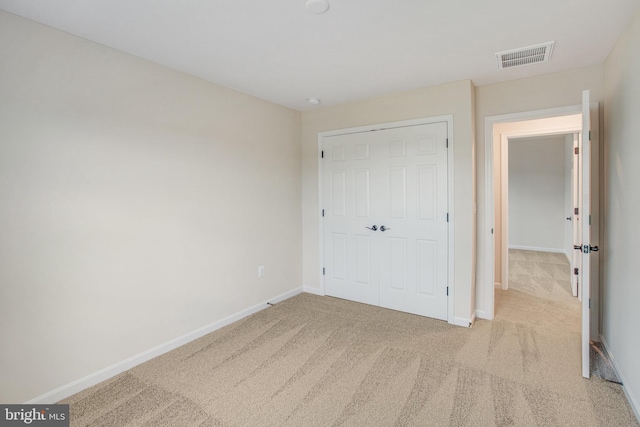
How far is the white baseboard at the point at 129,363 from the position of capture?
2.02 m

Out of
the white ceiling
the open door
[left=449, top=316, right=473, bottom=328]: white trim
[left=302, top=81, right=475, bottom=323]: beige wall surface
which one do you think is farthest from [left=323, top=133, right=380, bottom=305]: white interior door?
the open door

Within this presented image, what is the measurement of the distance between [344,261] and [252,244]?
115 centimetres

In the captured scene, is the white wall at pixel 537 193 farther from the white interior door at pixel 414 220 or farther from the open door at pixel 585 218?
the open door at pixel 585 218

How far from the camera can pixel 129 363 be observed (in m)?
2.40

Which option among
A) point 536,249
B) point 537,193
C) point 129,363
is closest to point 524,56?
point 129,363

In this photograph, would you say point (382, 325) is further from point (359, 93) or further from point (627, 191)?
point (359, 93)

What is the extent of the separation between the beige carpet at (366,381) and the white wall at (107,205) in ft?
1.27

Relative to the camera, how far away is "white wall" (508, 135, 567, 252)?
6738mm

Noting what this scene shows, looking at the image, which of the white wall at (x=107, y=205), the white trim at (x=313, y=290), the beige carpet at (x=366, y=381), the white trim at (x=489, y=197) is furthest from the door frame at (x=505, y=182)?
the white wall at (x=107, y=205)

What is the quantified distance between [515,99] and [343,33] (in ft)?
6.33

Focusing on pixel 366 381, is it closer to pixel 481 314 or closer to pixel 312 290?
pixel 481 314

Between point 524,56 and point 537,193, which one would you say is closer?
point 524,56

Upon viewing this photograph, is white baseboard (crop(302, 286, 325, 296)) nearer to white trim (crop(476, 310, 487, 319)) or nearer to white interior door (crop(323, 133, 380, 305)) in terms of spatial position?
white interior door (crop(323, 133, 380, 305))

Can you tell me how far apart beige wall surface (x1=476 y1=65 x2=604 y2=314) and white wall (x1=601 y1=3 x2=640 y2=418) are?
18 cm
